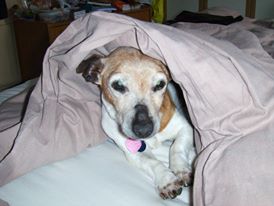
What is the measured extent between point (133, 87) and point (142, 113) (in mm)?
109

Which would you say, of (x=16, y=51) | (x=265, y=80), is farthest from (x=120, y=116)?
(x=16, y=51)

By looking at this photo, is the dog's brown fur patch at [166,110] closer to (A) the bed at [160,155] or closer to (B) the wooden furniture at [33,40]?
(A) the bed at [160,155]

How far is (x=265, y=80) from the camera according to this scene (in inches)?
37.5

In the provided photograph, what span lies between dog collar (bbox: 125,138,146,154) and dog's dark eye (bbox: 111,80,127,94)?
0.18 meters

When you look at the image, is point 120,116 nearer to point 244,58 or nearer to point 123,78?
point 123,78

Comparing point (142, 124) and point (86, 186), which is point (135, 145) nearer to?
point (142, 124)

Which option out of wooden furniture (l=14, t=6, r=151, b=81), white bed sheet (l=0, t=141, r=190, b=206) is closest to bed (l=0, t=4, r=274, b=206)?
white bed sheet (l=0, t=141, r=190, b=206)

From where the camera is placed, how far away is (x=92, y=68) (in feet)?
4.13

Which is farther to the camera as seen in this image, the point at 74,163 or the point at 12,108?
the point at 12,108

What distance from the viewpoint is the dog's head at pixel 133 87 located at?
1.14 m

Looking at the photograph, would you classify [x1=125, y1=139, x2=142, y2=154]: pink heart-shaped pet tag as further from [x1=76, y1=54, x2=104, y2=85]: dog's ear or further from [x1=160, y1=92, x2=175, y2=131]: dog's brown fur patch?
[x1=76, y1=54, x2=104, y2=85]: dog's ear

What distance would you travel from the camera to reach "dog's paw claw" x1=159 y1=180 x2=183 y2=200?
0.97 meters

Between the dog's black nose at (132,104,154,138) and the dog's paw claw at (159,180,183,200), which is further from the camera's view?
the dog's black nose at (132,104,154,138)

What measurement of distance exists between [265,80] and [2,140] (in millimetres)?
877
